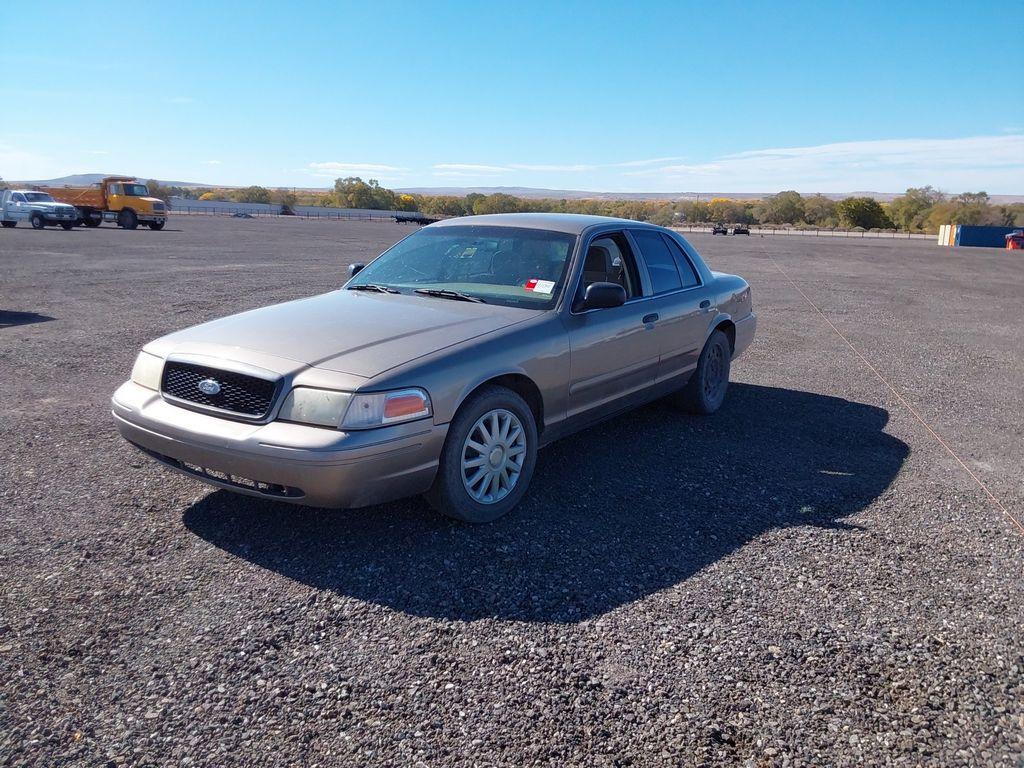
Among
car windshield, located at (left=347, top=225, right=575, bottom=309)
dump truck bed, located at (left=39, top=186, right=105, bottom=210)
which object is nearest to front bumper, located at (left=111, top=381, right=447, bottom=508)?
car windshield, located at (left=347, top=225, right=575, bottom=309)

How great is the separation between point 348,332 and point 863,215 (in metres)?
115

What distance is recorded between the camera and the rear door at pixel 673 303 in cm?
576

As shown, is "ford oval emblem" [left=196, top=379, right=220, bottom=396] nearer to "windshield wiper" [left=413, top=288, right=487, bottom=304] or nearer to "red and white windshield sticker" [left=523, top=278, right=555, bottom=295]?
"windshield wiper" [left=413, top=288, right=487, bottom=304]

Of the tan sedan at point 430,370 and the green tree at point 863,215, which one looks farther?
the green tree at point 863,215

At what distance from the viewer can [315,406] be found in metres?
3.62

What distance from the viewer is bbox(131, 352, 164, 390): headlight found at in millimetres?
4125

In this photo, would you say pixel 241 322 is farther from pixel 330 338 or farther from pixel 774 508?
pixel 774 508

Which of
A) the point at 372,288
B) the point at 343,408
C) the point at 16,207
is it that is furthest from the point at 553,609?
the point at 16,207

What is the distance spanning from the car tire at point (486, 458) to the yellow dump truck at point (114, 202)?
38.9 metres

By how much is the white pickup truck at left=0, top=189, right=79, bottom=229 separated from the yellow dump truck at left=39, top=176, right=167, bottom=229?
0.98 meters

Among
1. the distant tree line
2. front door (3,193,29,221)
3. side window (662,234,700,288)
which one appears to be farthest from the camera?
the distant tree line

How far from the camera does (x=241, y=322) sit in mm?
4449

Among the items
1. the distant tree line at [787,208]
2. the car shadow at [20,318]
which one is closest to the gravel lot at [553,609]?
the car shadow at [20,318]

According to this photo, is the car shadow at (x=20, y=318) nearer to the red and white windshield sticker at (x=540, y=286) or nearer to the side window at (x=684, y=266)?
the red and white windshield sticker at (x=540, y=286)
